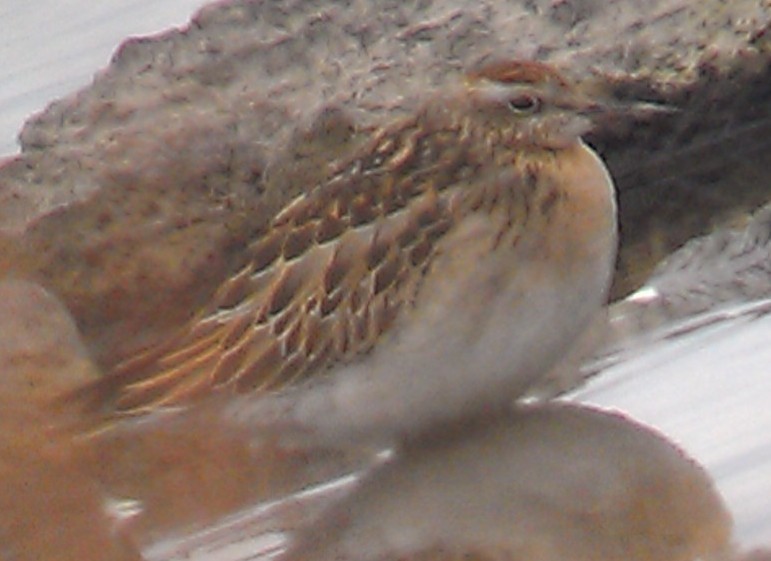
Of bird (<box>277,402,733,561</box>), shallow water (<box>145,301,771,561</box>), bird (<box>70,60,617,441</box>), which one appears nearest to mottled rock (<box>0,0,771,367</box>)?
shallow water (<box>145,301,771,561</box>)

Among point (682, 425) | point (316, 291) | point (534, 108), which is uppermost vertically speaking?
point (534, 108)

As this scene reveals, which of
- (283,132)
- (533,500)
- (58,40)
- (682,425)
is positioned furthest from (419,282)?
(58,40)

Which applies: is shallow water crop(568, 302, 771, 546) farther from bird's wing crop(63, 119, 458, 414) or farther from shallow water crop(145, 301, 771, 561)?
bird's wing crop(63, 119, 458, 414)

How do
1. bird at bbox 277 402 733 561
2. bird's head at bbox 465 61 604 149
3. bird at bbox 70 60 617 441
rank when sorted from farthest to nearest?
1. bird's head at bbox 465 61 604 149
2. bird at bbox 70 60 617 441
3. bird at bbox 277 402 733 561

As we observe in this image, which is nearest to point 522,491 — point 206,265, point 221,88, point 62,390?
point 62,390

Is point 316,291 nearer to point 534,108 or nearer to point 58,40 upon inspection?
point 534,108

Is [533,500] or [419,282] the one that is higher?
[419,282]

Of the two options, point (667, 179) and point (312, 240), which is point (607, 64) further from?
point (312, 240)

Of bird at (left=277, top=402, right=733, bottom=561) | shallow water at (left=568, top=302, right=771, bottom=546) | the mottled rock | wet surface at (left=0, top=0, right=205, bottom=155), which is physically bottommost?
shallow water at (left=568, top=302, right=771, bottom=546)
